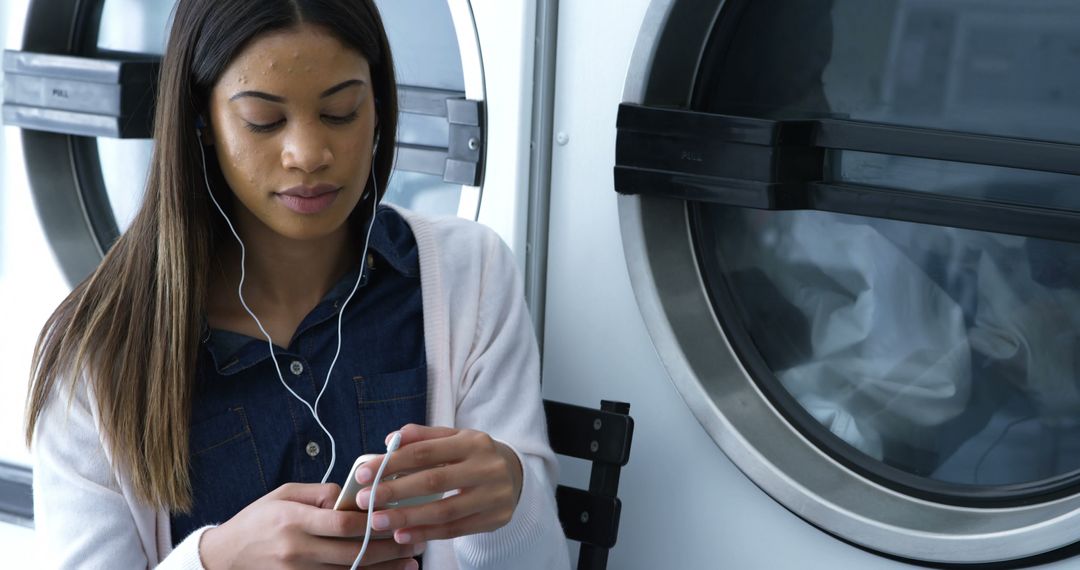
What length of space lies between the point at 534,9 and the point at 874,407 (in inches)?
25.8

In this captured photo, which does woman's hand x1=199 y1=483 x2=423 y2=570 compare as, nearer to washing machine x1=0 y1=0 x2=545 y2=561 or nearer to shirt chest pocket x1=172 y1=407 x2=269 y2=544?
shirt chest pocket x1=172 y1=407 x2=269 y2=544

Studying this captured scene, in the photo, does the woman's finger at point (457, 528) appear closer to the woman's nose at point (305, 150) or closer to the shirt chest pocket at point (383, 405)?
the shirt chest pocket at point (383, 405)

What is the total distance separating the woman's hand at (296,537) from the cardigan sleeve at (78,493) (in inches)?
5.9

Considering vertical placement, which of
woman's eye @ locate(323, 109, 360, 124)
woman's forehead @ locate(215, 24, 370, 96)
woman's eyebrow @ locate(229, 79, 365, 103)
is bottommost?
woman's eye @ locate(323, 109, 360, 124)

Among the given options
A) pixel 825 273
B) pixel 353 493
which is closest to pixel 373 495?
pixel 353 493

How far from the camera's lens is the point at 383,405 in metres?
1.30

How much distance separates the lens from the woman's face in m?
1.14

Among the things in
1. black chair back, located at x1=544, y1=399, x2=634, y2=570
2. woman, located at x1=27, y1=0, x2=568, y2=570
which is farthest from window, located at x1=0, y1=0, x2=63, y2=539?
black chair back, located at x1=544, y1=399, x2=634, y2=570

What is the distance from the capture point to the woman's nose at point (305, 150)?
115cm

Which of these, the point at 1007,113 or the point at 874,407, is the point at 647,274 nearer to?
the point at 874,407

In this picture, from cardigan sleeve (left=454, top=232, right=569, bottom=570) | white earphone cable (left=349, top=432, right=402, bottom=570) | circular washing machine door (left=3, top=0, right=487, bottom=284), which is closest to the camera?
white earphone cable (left=349, top=432, right=402, bottom=570)

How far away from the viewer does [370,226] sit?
4.34 feet

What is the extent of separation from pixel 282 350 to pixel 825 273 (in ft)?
2.22

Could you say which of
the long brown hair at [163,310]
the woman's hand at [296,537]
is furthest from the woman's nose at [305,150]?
the woman's hand at [296,537]
